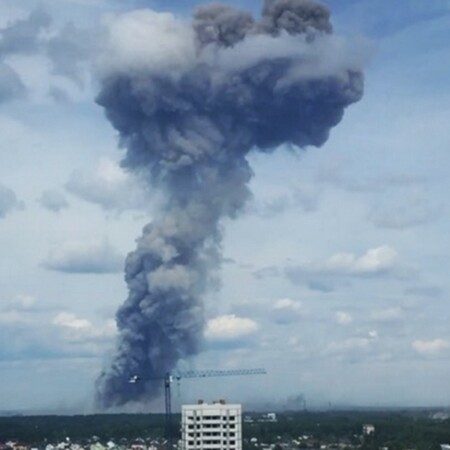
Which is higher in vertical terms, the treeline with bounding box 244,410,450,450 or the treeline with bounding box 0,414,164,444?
the treeline with bounding box 0,414,164,444

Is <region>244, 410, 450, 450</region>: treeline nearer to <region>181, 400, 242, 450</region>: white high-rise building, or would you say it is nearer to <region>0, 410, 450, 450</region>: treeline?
<region>0, 410, 450, 450</region>: treeline

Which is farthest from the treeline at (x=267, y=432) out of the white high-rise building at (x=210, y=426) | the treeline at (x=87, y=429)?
the white high-rise building at (x=210, y=426)

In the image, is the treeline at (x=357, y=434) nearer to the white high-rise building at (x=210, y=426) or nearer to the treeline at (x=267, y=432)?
the treeline at (x=267, y=432)

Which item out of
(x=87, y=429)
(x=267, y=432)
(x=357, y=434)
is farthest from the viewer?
(x=87, y=429)

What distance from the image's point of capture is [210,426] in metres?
39.2

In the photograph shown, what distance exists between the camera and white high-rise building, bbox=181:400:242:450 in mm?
38750

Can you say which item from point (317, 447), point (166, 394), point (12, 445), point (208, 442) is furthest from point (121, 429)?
point (208, 442)

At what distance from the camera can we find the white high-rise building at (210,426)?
38750mm

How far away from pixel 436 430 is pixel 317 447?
7026 mm

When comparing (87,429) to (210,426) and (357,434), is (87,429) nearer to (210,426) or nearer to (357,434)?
(357,434)

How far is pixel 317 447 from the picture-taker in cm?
6412

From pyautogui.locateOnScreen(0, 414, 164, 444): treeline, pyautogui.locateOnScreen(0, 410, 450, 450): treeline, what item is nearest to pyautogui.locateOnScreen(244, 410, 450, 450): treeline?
pyautogui.locateOnScreen(0, 410, 450, 450): treeline

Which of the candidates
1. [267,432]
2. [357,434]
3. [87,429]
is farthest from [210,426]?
[87,429]

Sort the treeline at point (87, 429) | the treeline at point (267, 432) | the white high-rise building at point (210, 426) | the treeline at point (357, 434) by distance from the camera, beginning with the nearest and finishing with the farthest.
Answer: the white high-rise building at point (210, 426) → the treeline at point (357, 434) → the treeline at point (267, 432) → the treeline at point (87, 429)
